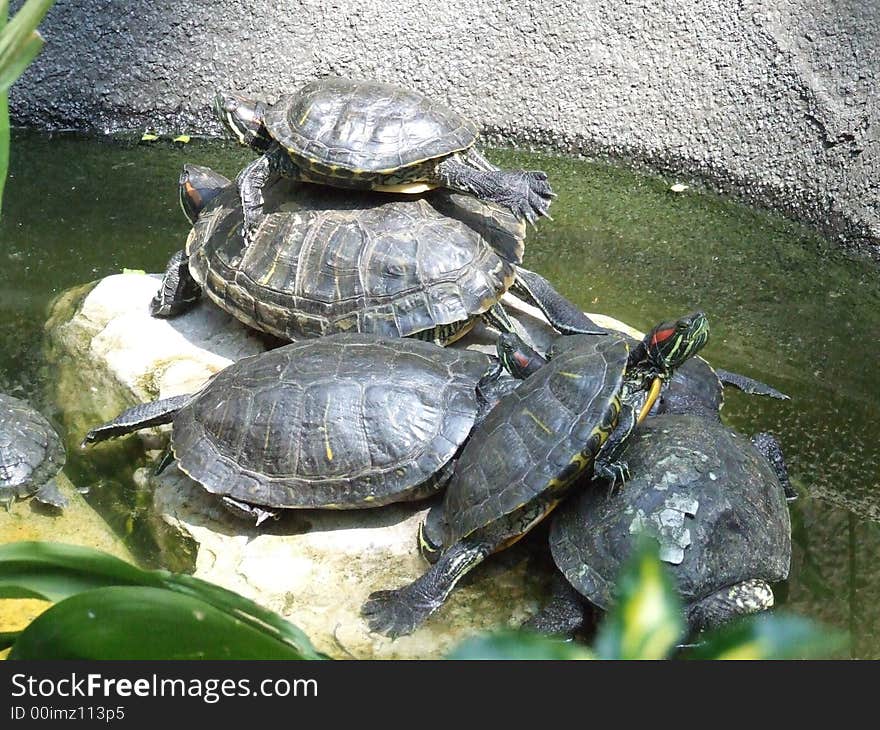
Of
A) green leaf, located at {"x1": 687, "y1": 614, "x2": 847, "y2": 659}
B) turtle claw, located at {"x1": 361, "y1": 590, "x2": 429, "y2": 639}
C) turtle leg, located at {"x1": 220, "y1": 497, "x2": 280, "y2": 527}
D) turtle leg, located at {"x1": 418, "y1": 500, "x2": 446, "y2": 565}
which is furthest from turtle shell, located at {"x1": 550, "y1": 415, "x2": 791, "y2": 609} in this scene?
green leaf, located at {"x1": 687, "y1": 614, "x2": 847, "y2": 659}

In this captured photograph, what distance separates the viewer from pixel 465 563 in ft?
10.1

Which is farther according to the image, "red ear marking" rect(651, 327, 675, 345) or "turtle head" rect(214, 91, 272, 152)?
"turtle head" rect(214, 91, 272, 152)

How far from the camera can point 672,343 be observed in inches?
127

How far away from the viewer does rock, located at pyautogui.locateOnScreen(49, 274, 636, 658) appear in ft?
10.1

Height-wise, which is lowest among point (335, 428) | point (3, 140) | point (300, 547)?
point (300, 547)

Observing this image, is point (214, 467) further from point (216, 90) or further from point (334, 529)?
point (216, 90)

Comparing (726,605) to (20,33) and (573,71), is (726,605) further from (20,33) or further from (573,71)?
(573,71)

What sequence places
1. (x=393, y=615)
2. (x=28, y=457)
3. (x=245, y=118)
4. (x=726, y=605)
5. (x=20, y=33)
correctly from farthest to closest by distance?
(x=245, y=118), (x=28, y=457), (x=393, y=615), (x=726, y=605), (x=20, y=33)

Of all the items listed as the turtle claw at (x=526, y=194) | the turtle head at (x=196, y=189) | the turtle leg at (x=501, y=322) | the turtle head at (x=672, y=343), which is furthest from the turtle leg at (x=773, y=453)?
the turtle head at (x=196, y=189)

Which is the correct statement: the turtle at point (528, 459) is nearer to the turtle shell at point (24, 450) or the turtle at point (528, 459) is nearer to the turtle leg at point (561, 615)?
the turtle leg at point (561, 615)

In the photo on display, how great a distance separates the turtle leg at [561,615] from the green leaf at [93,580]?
1.65 meters

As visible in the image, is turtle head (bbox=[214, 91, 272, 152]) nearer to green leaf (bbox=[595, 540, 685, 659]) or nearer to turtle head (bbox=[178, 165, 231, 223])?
turtle head (bbox=[178, 165, 231, 223])

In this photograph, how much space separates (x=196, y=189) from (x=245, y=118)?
2.17ft

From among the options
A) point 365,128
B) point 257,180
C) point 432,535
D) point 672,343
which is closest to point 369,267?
point 365,128
